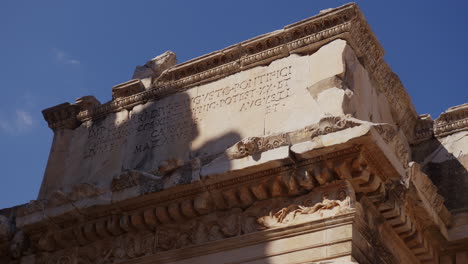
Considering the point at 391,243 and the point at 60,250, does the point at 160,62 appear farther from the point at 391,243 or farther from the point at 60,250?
the point at 391,243

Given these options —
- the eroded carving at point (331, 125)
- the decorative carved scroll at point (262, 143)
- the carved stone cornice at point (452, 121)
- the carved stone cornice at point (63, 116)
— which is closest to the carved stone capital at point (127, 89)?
the carved stone cornice at point (63, 116)

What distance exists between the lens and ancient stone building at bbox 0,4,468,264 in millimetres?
6887

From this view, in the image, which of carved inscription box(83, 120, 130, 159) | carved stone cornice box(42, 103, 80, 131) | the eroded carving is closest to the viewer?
the eroded carving

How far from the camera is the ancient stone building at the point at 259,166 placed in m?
6.89

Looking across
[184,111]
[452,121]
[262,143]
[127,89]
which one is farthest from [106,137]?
[452,121]

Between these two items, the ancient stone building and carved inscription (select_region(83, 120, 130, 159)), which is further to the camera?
carved inscription (select_region(83, 120, 130, 159))

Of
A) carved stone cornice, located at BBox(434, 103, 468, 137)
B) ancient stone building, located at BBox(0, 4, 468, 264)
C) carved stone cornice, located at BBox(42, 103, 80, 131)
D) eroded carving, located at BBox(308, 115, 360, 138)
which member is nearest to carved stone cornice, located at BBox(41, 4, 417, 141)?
ancient stone building, located at BBox(0, 4, 468, 264)

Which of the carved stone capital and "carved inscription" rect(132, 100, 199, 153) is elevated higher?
the carved stone capital

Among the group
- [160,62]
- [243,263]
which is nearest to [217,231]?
[243,263]

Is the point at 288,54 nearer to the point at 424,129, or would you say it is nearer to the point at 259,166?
the point at 259,166

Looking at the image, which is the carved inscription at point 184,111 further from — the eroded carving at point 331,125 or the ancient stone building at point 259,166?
the eroded carving at point 331,125

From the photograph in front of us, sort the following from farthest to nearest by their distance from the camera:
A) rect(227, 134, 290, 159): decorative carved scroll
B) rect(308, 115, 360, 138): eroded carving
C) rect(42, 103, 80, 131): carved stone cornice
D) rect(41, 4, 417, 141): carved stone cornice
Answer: rect(42, 103, 80, 131): carved stone cornice
rect(41, 4, 417, 141): carved stone cornice
rect(227, 134, 290, 159): decorative carved scroll
rect(308, 115, 360, 138): eroded carving

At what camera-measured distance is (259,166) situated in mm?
7066

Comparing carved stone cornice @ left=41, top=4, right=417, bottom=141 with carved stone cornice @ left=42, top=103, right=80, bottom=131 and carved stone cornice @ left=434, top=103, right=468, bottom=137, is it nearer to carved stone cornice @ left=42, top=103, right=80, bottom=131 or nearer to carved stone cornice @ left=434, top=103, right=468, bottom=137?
carved stone cornice @ left=42, top=103, right=80, bottom=131
